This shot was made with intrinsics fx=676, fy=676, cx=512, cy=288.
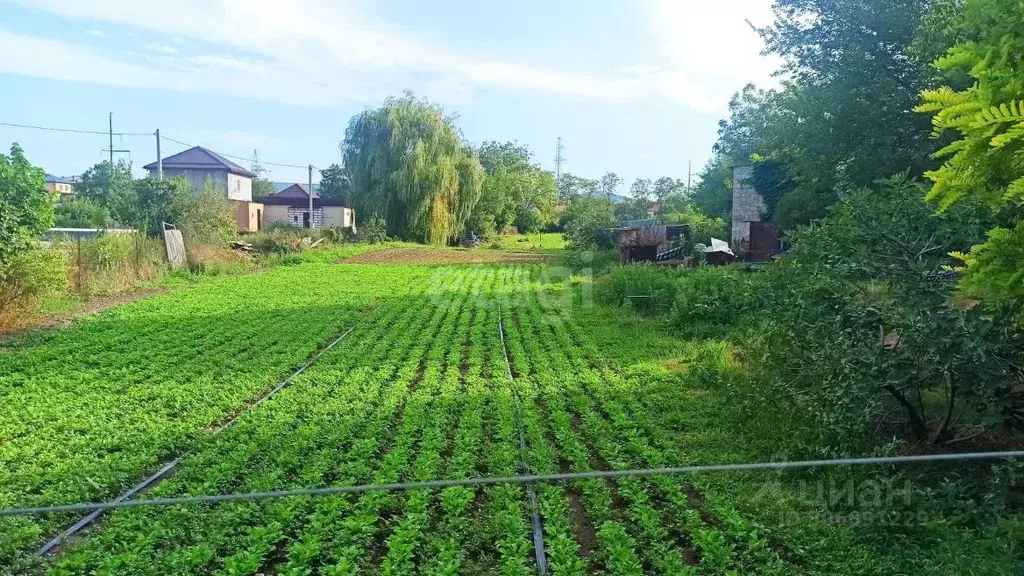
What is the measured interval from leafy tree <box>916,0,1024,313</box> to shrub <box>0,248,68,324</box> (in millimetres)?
13471

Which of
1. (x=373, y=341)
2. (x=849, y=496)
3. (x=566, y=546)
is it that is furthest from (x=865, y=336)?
(x=373, y=341)

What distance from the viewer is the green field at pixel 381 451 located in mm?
4348

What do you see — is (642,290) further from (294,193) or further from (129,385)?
(294,193)

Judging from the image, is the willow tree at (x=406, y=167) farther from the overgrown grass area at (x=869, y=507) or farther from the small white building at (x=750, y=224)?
the overgrown grass area at (x=869, y=507)

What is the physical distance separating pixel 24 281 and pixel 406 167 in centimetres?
2573

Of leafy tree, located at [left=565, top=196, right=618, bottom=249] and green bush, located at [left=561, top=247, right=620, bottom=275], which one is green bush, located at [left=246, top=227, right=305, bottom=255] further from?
leafy tree, located at [left=565, top=196, right=618, bottom=249]

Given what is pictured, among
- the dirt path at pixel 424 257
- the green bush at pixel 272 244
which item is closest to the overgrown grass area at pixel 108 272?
the green bush at pixel 272 244

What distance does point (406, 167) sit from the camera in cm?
3653

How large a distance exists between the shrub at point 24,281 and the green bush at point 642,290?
450 inches

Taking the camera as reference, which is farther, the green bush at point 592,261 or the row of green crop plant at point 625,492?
the green bush at point 592,261

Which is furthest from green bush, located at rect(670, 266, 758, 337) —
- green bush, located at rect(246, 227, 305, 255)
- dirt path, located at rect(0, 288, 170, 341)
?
green bush, located at rect(246, 227, 305, 255)

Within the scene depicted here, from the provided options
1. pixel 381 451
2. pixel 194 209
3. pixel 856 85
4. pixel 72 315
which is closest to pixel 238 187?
pixel 194 209

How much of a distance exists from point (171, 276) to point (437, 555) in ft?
60.2

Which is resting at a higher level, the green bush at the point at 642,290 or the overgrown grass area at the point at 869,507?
the green bush at the point at 642,290
